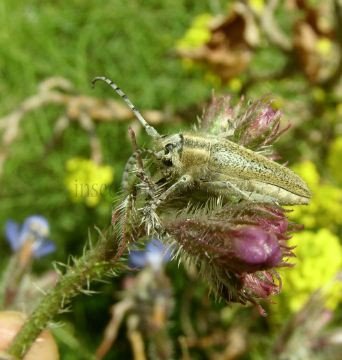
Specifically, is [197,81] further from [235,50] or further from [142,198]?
[142,198]

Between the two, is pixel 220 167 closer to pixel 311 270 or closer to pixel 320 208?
pixel 311 270

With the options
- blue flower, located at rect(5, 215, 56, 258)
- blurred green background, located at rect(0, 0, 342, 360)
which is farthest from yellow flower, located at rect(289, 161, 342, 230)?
blue flower, located at rect(5, 215, 56, 258)

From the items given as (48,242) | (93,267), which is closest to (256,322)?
(48,242)

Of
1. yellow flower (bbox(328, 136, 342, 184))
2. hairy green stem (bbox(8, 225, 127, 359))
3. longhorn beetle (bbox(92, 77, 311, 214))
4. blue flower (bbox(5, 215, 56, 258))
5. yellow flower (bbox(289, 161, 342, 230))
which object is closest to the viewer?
longhorn beetle (bbox(92, 77, 311, 214))

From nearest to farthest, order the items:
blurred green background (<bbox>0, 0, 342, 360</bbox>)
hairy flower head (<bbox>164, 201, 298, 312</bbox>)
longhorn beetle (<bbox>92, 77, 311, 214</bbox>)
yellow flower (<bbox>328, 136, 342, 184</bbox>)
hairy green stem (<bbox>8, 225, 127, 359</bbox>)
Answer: hairy flower head (<bbox>164, 201, 298, 312</bbox>) < longhorn beetle (<bbox>92, 77, 311, 214</bbox>) < hairy green stem (<bbox>8, 225, 127, 359</bbox>) < blurred green background (<bbox>0, 0, 342, 360</bbox>) < yellow flower (<bbox>328, 136, 342, 184</bbox>)

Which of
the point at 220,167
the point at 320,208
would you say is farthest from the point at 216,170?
the point at 320,208

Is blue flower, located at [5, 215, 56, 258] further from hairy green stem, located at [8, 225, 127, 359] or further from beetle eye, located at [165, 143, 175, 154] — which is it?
beetle eye, located at [165, 143, 175, 154]
